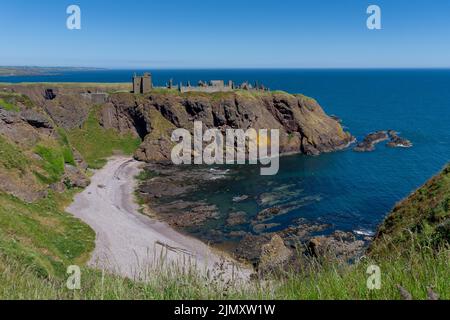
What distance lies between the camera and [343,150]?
95000 millimetres

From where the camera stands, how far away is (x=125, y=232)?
1909 inches

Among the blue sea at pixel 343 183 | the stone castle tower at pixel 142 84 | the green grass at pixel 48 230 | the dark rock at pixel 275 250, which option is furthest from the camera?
the stone castle tower at pixel 142 84

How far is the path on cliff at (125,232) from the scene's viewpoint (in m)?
40.3

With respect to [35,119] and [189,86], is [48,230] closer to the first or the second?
[35,119]

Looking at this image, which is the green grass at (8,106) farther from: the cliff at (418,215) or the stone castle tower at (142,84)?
the cliff at (418,215)

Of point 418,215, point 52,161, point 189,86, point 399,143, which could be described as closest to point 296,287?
point 418,215

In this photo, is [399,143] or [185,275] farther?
[399,143]

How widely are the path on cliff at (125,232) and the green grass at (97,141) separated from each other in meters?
20.2

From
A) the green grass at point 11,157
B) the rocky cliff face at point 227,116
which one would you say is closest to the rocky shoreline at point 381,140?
the rocky cliff face at point 227,116

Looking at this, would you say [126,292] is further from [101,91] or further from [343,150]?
[101,91]

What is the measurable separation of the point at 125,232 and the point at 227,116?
2056 inches

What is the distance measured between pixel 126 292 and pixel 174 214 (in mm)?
49080

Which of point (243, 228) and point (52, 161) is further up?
point (52, 161)
